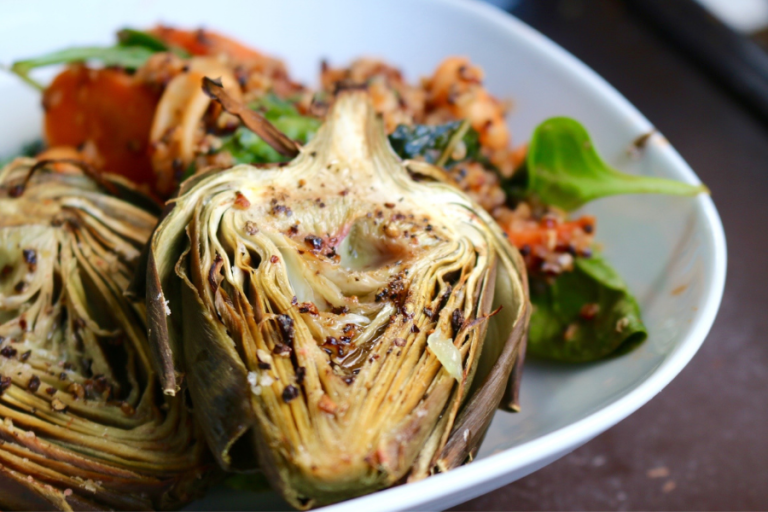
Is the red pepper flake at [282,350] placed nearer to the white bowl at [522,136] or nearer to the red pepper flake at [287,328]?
the red pepper flake at [287,328]

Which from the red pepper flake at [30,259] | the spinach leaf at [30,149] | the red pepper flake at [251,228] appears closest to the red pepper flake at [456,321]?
the red pepper flake at [251,228]

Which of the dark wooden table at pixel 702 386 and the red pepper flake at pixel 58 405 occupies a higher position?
the dark wooden table at pixel 702 386

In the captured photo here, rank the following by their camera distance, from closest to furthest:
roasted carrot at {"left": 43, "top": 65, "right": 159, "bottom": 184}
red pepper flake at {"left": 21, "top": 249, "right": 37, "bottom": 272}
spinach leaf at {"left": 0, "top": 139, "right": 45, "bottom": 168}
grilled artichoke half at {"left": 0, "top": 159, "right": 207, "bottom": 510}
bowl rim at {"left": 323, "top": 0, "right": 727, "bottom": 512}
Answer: bowl rim at {"left": 323, "top": 0, "right": 727, "bottom": 512}, grilled artichoke half at {"left": 0, "top": 159, "right": 207, "bottom": 510}, red pepper flake at {"left": 21, "top": 249, "right": 37, "bottom": 272}, roasted carrot at {"left": 43, "top": 65, "right": 159, "bottom": 184}, spinach leaf at {"left": 0, "top": 139, "right": 45, "bottom": 168}

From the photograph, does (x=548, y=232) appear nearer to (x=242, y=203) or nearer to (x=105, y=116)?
(x=242, y=203)

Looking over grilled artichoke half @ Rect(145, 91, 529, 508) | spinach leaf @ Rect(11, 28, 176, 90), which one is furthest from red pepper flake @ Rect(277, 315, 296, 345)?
spinach leaf @ Rect(11, 28, 176, 90)

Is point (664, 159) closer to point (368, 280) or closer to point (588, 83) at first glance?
point (588, 83)

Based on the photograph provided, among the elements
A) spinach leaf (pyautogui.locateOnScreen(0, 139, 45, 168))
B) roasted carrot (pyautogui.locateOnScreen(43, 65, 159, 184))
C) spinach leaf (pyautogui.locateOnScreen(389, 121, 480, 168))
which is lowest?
spinach leaf (pyautogui.locateOnScreen(0, 139, 45, 168))

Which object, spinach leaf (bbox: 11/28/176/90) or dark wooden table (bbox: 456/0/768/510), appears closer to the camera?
dark wooden table (bbox: 456/0/768/510)

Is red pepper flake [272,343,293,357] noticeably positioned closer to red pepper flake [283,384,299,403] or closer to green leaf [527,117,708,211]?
red pepper flake [283,384,299,403]
